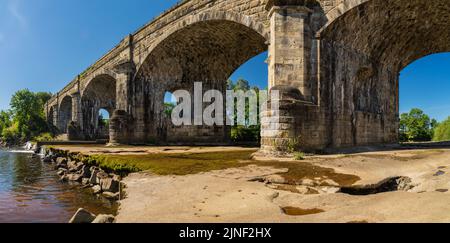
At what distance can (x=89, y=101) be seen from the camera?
29500mm

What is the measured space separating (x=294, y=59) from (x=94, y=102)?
2670 cm

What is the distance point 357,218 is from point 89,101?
31.5 meters

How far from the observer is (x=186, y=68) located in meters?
18.3

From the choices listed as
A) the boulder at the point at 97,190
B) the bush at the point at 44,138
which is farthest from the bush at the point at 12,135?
the boulder at the point at 97,190

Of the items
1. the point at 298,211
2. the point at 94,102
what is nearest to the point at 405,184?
the point at 298,211

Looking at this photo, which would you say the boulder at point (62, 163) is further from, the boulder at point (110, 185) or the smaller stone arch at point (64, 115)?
the smaller stone arch at point (64, 115)

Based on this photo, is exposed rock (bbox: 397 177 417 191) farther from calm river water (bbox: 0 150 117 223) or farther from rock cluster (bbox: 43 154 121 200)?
rock cluster (bbox: 43 154 121 200)

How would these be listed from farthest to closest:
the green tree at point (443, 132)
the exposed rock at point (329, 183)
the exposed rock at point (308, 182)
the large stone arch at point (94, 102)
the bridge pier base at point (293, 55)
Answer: the green tree at point (443, 132) < the large stone arch at point (94, 102) < the bridge pier base at point (293, 55) < the exposed rock at point (308, 182) < the exposed rock at point (329, 183)

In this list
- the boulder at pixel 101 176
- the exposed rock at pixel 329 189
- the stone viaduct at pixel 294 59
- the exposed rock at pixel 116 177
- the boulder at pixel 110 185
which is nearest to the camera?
the exposed rock at pixel 329 189

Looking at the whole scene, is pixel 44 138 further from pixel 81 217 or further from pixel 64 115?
pixel 81 217

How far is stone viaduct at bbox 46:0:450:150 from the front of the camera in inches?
376

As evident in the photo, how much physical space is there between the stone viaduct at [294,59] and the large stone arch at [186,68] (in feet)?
0.21

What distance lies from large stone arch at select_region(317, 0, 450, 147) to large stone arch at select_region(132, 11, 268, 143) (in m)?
5.00

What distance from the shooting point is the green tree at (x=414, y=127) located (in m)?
28.3
